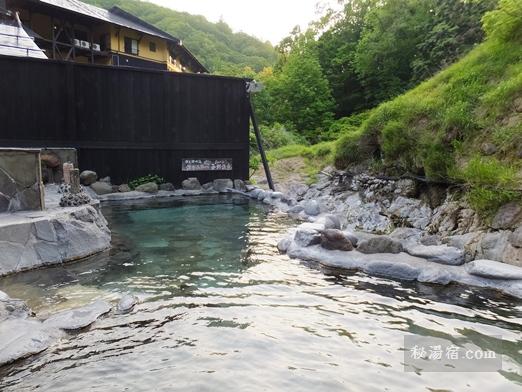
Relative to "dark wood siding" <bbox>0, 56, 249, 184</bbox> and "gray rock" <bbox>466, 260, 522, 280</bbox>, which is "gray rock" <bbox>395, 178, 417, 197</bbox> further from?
"dark wood siding" <bbox>0, 56, 249, 184</bbox>

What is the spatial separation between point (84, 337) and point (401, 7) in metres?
21.8

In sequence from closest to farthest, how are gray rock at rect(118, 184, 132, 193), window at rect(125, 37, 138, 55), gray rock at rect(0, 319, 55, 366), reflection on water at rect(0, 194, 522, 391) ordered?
reflection on water at rect(0, 194, 522, 391) → gray rock at rect(0, 319, 55, 366) → gray rock at rect(118, 184, 132, 193) → window at rect(125, 37, 138, 55)

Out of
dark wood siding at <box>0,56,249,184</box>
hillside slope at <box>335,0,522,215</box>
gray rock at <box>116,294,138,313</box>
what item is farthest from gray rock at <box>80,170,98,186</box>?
gray rock at <box>116,294,138,313</box>

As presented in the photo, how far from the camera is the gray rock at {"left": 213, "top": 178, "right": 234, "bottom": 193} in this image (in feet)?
→ 44.9

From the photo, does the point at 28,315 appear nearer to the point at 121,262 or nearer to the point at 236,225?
the point at 121,262

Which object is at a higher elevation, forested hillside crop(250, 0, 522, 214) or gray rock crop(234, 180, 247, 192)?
forested hillside crop(250, 0, 522, 214)

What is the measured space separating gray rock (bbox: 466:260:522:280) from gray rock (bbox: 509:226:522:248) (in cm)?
34

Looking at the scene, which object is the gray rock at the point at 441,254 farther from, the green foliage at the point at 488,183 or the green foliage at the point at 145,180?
the green foliage at the point at 145,180

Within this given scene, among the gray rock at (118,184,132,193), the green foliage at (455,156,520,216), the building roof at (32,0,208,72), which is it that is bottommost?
the gray rock at (118,184,132,193)

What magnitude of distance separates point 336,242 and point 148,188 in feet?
26.1

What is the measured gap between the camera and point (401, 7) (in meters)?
20.7

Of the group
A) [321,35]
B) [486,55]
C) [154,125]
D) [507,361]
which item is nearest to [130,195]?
[154,125]

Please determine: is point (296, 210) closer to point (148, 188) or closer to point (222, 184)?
point (222, 184)

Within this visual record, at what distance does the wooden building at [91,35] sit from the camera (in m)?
21.8
